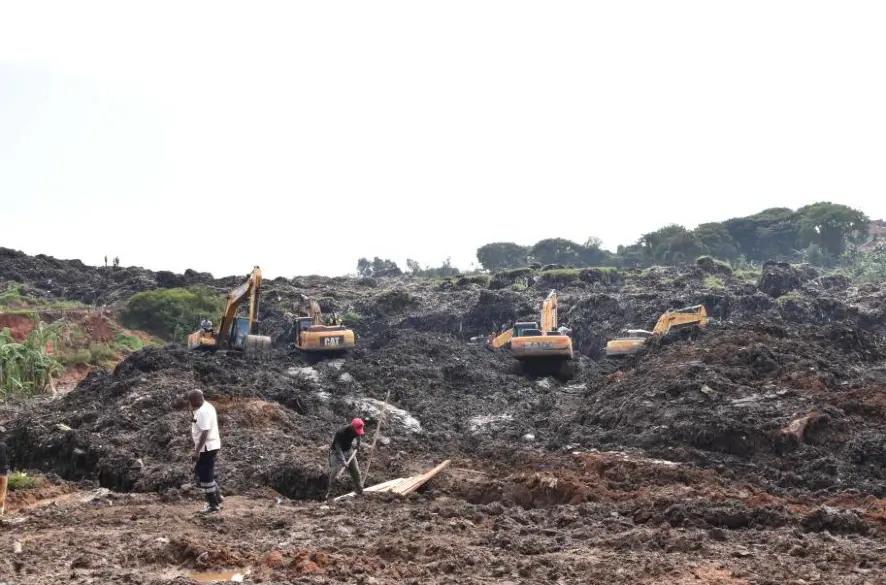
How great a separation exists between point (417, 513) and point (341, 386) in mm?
13212

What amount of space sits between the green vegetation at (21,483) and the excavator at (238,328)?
49.9ft

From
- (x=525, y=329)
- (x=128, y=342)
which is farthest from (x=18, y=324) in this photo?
(x=525, y=329)

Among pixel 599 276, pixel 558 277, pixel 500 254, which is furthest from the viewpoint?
pixel 500 254

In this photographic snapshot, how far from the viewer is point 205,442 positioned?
997 centimetres

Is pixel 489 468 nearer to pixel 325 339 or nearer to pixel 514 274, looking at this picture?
pixel 325 339

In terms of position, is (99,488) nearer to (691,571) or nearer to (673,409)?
(691,571)

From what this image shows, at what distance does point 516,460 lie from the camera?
1488 cm

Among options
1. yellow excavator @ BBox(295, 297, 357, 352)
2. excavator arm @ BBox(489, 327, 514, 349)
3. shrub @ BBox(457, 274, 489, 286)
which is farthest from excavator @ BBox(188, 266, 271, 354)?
shrub @ BBox(457, 274, 489, 286)

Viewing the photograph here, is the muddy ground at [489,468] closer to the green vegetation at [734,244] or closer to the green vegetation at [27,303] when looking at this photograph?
the green vegetation at [27,303]

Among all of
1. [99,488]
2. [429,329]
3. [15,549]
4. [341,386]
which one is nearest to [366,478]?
[99,488]

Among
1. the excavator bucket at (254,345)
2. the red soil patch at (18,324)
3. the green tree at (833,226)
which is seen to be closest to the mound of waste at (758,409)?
the excavator bucket at (254,345)

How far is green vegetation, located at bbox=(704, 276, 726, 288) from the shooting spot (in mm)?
47375

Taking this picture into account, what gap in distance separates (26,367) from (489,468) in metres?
15.9

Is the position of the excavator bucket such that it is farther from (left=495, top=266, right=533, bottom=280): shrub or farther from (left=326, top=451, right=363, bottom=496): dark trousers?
(left=495, top=266, right=533, bottom=280): shrub
